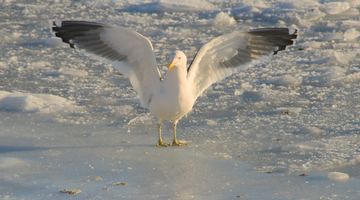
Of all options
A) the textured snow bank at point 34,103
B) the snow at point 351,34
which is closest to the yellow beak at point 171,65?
the textured snow bank at point 34,103

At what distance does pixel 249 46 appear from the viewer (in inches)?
248

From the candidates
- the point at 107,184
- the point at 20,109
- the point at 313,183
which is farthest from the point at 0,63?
the point at 313,183

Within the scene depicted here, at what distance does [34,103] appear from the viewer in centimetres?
652

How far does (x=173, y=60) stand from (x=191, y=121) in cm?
65

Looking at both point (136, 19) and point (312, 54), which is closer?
point (312, 54)

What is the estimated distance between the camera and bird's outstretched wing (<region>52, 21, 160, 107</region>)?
5966mm

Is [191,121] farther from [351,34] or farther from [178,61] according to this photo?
[351,34]

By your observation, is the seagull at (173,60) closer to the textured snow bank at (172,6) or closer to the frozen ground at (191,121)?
the frozen ground at (191,121)

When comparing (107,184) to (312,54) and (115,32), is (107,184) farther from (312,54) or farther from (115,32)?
(312,54)

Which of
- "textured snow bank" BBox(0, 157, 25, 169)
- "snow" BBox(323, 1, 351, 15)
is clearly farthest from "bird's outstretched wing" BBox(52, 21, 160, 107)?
"snow" BBox(323, 1, 351, 15)

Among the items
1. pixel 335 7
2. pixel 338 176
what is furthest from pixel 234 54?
pixel 335 7

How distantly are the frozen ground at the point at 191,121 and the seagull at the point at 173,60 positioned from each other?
0.73ft

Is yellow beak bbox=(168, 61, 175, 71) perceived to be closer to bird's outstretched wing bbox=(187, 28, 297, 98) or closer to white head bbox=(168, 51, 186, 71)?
white head bbox=(168, 51, 186, 71)

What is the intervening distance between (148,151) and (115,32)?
88 cm
